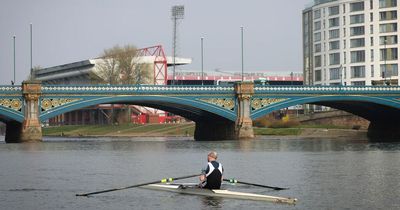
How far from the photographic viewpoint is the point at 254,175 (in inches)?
2264

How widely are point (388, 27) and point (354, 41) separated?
284 inches

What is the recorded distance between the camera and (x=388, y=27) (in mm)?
168125

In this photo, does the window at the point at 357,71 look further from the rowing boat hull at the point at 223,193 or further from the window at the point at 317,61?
the rowing boat hull at the point at 223,193

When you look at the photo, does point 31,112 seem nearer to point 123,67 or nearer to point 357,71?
point 123,67

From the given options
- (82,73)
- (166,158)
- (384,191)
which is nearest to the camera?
(384,191)

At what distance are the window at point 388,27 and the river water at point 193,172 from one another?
269 feet

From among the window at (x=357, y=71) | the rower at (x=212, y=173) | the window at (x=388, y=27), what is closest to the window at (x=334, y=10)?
the window at (x=388, y=27)

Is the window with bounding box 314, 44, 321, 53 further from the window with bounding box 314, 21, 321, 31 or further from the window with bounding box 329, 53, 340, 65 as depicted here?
the window with bounding box 329, 53, 340, 65

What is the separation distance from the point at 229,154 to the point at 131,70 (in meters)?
93.2

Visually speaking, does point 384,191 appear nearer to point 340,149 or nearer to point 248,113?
point 340,149

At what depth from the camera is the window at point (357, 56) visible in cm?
17200

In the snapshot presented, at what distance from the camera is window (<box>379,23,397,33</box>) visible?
167500 mm

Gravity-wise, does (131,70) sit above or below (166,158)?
above

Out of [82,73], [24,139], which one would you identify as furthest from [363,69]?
[24,139]
